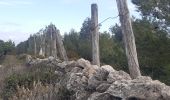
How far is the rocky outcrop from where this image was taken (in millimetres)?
8695

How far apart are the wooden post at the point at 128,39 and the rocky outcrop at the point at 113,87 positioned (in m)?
0.54

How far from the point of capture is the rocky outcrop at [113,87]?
870cm

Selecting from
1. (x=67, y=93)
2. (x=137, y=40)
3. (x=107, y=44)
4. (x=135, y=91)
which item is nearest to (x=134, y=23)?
(x=137, y=40)

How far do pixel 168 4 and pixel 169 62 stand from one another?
5699 mm

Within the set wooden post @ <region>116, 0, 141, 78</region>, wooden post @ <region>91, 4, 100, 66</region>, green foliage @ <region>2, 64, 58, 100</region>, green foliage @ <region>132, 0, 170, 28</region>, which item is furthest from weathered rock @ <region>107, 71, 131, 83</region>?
green foliage @ <region>132, 0, 170, 28</region>

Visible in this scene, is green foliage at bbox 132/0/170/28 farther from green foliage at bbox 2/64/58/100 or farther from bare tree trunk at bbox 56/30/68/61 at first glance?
green foliage at bbox 2/64/58/100

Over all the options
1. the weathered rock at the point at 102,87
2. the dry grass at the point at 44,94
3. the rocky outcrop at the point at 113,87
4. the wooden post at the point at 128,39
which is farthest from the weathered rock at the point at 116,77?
the dry grass at the point at 44,94

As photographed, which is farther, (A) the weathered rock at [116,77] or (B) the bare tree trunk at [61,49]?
(B) the bare tree trunk at [61,49]

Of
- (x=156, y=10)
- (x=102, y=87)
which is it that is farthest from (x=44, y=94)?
(x=156, y=10)

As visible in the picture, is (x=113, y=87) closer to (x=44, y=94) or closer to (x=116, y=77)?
(x=116, y=77)

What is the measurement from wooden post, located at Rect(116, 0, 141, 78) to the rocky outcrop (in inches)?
21.3

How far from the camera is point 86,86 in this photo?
12.1m

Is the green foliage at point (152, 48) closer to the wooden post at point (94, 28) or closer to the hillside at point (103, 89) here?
the wooden post at point (94, 28)

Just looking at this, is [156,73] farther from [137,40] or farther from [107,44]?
[107,44]
